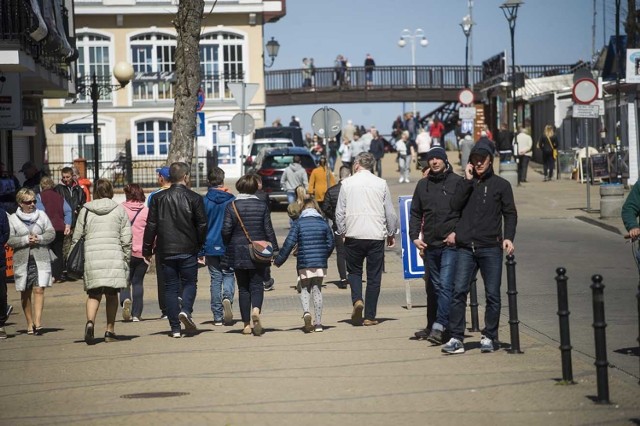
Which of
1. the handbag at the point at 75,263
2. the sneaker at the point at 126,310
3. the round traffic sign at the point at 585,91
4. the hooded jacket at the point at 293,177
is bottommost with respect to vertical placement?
the sneaker at the point at 126,310

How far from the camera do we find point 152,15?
185ft

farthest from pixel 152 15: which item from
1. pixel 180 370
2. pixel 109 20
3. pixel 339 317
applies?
pixel 180 370

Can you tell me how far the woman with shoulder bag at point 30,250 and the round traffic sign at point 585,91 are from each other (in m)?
19.0

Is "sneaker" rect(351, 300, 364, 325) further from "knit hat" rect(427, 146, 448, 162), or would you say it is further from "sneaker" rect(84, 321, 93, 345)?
"sneaker" rect(84, 321, 93, 345)

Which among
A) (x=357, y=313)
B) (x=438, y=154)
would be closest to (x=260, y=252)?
(x=357, y=313)

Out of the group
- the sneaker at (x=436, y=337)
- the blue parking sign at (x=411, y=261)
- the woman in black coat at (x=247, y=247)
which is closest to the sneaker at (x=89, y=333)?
the woman in black coat at (x=247, y=247)

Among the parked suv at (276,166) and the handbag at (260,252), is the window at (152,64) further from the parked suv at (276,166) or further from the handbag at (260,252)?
the handbag at (260,252)

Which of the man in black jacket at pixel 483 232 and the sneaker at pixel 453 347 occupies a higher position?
the man in black jacket at pixel 483 232

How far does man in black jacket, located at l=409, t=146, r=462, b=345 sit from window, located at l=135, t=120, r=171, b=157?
43.9 m

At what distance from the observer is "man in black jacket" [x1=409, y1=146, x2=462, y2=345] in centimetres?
1243

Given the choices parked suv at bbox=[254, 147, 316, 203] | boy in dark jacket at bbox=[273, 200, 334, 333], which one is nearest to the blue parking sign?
boy in dark jacket at bbox=[273, 200, 334, 333]

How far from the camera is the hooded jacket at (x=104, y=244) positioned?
13648 millimetres

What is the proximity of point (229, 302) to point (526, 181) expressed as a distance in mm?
30845

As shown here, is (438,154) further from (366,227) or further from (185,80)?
(185,80)
